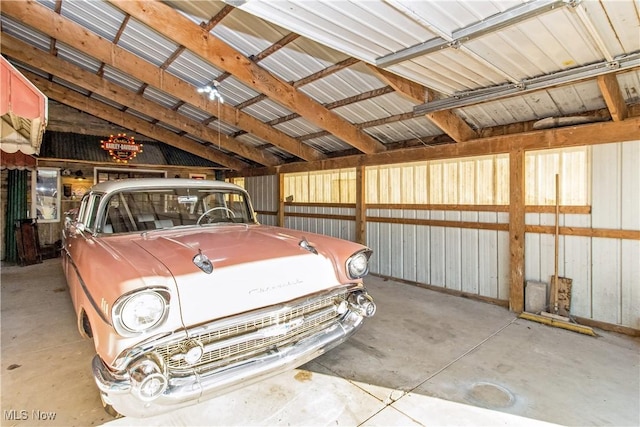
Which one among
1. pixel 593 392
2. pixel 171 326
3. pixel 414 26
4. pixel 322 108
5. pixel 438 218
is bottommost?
pixel 593 392

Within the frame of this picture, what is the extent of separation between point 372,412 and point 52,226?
31.7 ft

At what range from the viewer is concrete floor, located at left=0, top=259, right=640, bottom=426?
2.16 metres

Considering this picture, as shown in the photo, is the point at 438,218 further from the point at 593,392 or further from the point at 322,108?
the point at 593,392

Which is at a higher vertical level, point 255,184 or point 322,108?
point 322,108

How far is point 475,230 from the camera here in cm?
494

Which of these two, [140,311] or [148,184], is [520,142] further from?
[140,311]

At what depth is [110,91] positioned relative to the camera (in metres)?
6.51

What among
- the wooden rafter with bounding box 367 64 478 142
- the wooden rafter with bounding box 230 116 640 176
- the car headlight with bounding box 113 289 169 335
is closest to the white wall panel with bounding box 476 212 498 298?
the wooden rafter with bounding box 230 116 640 176

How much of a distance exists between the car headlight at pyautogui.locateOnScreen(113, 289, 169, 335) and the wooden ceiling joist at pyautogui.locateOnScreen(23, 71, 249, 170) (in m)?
8.12

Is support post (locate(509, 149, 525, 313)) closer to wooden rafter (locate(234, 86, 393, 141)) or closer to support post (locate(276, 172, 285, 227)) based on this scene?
wooden rafter (locate(234, 86, 393, 141))

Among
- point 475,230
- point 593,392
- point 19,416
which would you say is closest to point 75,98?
point 19,416

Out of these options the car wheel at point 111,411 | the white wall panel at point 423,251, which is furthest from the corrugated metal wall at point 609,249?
the car wheel at point 111,411

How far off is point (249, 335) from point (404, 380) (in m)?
1.42

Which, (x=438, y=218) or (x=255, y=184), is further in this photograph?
(x=255, y=184)
